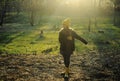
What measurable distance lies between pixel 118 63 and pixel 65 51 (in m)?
6.55

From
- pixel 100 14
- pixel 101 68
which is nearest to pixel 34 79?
pixel 101 68

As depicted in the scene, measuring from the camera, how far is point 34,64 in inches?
786

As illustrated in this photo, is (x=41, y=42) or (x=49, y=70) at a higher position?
(x=49, y=70)

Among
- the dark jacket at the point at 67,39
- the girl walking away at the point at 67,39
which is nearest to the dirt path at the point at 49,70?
the girl walking away at the point at 67,39

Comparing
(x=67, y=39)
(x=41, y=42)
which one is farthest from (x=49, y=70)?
(x=41, y=42)

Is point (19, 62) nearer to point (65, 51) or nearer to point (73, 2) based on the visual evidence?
point (65, 51)

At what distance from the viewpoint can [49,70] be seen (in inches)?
707

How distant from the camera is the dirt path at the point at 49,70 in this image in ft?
51.4

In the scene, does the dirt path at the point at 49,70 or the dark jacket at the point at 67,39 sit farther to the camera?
the dirt path at the point at 49,70

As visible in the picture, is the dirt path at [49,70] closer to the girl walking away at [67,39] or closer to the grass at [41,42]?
the girl walking away at [67,39]

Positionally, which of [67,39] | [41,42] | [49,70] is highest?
[67,39]

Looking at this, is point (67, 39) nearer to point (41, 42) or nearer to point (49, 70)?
point (49, 70)

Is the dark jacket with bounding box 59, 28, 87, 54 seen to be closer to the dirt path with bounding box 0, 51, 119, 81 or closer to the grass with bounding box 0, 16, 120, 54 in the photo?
the dirt path with bounding box 0, 51, 119, 81

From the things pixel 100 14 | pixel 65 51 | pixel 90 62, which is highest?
pixel 65 51
